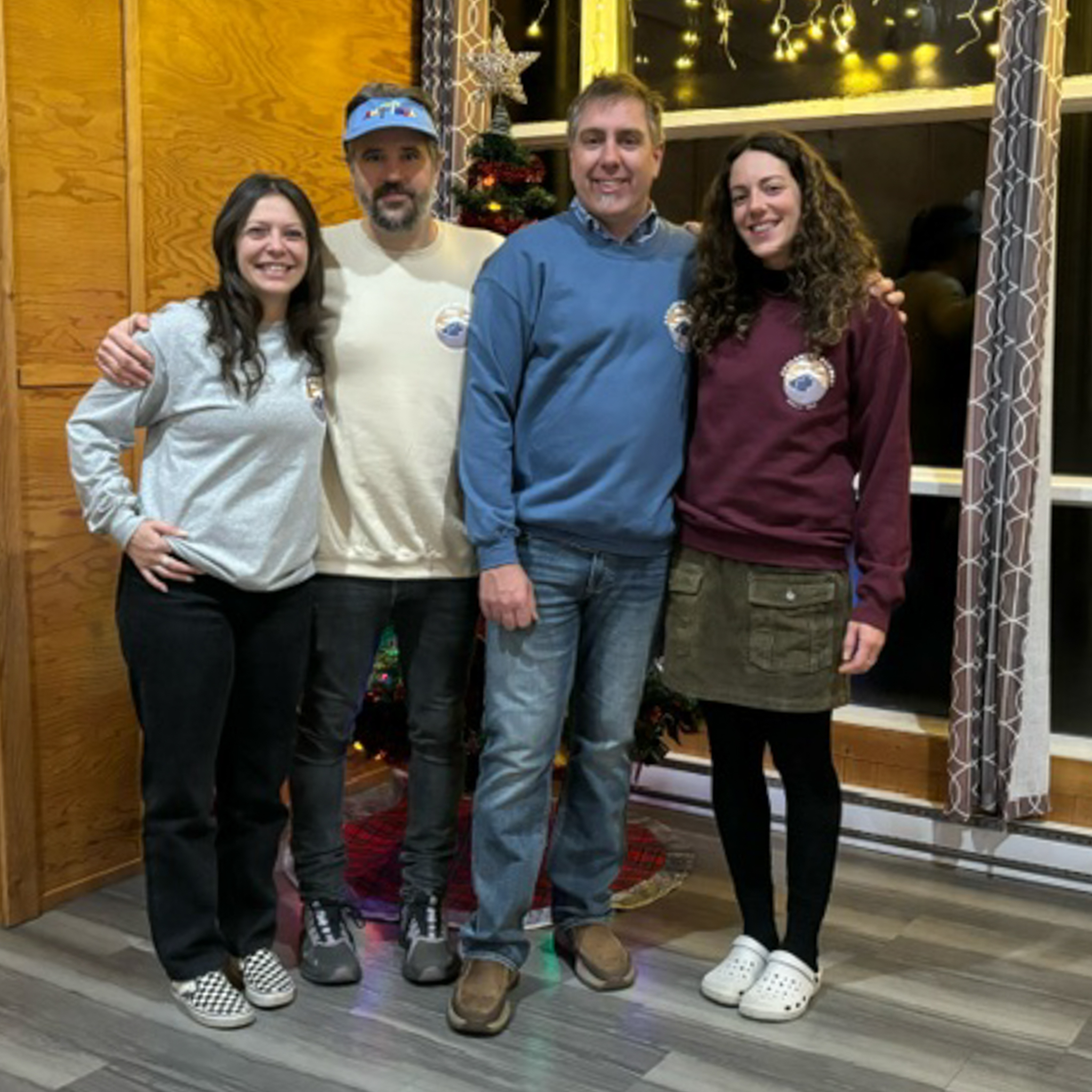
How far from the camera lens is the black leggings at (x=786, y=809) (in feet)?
8.23

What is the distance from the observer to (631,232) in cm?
250

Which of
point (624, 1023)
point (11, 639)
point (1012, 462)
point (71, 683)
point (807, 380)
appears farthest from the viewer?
point (1012, 462)

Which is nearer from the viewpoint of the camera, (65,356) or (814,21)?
(65,356)

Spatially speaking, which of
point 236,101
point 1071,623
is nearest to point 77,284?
point 236,101

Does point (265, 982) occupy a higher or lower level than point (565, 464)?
lower

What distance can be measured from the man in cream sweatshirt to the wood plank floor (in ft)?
0.89

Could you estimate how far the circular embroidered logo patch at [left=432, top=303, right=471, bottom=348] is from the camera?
2.53 m

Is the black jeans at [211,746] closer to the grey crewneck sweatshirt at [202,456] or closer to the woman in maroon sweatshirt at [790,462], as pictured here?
the grey crewneck sweatshirt at [202,456]

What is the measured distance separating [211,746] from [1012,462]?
185cm

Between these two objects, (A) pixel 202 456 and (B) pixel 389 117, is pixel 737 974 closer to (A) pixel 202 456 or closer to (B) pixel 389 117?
(A) pixel 202 456

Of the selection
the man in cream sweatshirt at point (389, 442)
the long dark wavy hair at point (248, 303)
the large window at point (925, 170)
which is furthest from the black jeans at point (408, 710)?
the large window at point (925, 170)

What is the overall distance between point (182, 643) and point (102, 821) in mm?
980

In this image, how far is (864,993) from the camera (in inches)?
106

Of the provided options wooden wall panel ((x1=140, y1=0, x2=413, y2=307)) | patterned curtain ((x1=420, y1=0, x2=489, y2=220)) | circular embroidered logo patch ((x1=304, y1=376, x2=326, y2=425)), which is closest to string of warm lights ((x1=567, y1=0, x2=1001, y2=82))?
patterned curtain ((x1=420, y1=0, x2=489, y2=220))
